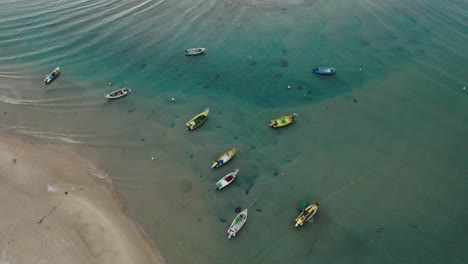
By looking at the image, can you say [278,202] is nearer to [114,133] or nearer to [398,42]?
[114,133]

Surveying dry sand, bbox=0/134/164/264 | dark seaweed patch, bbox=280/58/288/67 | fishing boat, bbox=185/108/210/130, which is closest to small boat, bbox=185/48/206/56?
dark seaweed patch, bbox=280/58/288/67

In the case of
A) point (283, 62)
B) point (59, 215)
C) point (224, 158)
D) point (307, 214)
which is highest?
point (283, 62)

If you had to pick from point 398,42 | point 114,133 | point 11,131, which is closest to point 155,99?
point 114,133

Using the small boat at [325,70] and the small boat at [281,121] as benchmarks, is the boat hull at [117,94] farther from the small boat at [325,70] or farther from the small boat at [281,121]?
the small boat at [325,70]

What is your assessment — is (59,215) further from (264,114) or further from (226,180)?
(264,114)

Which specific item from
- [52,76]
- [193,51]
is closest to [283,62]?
[193,51]

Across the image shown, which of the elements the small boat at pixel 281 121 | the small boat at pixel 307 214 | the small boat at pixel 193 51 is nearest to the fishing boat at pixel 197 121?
the small boat at pixel 281 121
